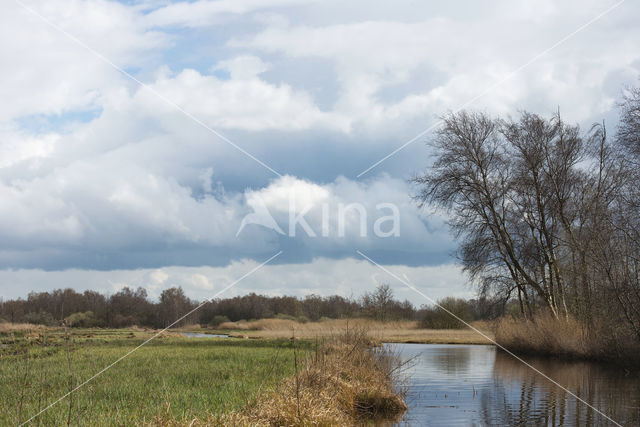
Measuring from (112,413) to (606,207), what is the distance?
26.8m

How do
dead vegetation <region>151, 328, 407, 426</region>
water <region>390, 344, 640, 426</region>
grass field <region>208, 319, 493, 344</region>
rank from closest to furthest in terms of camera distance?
dead vegetation <region>151, 328, 407, 426</region>
water <region>390, 344, 640, 426</region>
grass field <region>208, 319, 493, 344</region>

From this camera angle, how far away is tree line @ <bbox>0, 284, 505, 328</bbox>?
1037 inches

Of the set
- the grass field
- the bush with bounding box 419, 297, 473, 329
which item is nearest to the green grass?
the grass field

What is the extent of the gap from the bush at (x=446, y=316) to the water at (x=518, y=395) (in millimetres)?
39857

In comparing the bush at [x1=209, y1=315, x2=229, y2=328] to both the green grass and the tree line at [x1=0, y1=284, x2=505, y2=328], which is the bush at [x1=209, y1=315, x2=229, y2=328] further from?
the green grass

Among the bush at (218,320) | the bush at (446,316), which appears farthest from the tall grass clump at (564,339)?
the bush at (218,320)

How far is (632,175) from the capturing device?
27859 millimetres

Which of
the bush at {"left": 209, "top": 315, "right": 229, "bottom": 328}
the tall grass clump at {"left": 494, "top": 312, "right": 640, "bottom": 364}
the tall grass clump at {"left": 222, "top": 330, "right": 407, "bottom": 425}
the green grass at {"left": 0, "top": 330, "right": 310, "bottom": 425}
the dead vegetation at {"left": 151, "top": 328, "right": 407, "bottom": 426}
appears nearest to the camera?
the green grass at {"left": 0, "top": 330, "right": 310, "bottom": 425}

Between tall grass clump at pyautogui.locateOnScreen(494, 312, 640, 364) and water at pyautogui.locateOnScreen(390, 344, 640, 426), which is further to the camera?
tall grass clump at pyautogui.locateOnScreen(494, 312, 640, 364)

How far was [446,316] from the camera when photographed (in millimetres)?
68188

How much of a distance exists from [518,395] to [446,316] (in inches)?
1983

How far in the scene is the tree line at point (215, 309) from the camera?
86.4ft

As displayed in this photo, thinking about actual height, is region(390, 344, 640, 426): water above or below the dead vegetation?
below

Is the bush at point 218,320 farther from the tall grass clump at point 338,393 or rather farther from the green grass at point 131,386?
the tall grass clump at point 338,393
